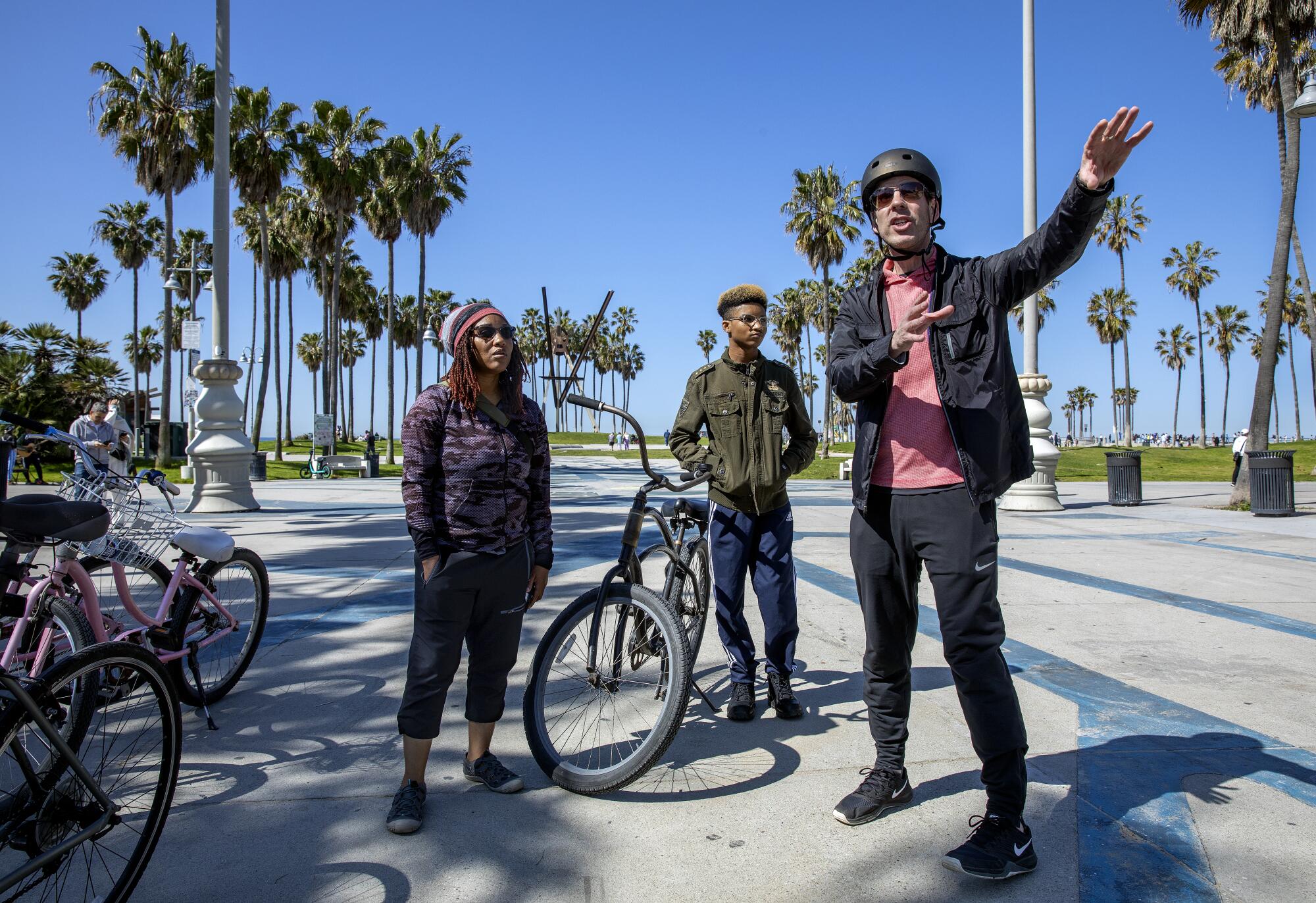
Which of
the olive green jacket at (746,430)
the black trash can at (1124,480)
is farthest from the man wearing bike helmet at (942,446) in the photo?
the black trash can at (1124,480)

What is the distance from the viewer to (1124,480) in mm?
14875

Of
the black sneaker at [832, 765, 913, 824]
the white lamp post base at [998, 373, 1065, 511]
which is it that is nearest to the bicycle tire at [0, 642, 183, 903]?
the black sneaker at [832, 765, 913, 824]

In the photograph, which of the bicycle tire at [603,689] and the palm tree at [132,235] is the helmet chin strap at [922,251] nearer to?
the bicycle tire at [603,689]

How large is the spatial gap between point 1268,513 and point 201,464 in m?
17.0

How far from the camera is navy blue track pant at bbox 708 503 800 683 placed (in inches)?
151

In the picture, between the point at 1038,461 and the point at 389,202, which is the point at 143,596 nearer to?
the point at 1038,461

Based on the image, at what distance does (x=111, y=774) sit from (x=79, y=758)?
0.21m

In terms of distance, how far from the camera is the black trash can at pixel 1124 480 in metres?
14.8

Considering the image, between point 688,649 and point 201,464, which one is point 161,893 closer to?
point 688,649

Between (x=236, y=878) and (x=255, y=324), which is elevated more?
(x=255, y=324)

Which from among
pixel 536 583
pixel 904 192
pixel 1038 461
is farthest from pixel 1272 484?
pixel 536 583

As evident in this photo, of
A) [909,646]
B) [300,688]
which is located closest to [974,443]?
[909,646]

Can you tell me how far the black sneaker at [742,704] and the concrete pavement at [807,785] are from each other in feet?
0.17

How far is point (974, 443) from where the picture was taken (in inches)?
99.3
